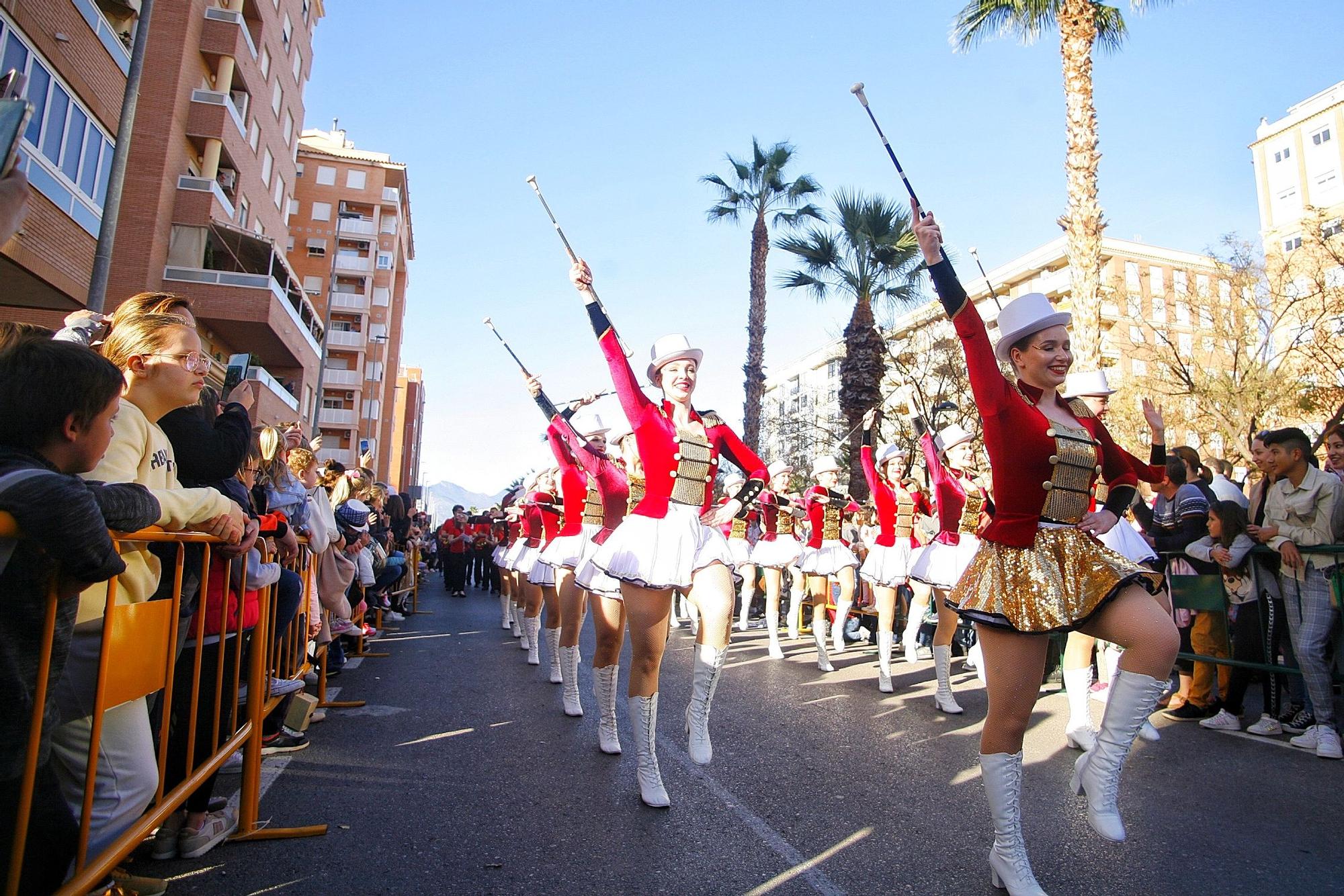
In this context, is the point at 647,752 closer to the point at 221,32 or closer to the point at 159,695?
the point at 159,695

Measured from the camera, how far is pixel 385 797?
435 centimetres

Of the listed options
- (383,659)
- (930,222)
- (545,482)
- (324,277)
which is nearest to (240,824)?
(930,222)

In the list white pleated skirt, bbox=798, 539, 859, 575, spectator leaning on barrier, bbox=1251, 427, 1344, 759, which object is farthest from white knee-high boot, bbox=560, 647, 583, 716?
spectator leaning on barrier, bbox=1251, 427, 1344, 759

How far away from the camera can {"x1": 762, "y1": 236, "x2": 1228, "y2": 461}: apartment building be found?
23827mm

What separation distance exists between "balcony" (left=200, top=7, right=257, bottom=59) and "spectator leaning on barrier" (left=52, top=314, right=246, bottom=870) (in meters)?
28.0

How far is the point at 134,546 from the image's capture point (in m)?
2.65

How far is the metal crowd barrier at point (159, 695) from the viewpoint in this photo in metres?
2.00

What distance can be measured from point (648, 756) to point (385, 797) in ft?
4.49

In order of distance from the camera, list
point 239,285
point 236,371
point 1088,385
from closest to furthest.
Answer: point 236,371
point 1088,385
point 239,285

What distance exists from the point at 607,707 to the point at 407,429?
94.3 metres

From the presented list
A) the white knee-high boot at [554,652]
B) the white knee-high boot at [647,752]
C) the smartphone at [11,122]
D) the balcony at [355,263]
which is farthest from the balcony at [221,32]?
the balcony at [355,263]

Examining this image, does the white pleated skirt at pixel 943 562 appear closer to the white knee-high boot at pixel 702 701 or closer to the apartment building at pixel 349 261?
the white knee-high boot at pixel 702 701

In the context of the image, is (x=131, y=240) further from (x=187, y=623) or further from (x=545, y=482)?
(x=187, y=623)

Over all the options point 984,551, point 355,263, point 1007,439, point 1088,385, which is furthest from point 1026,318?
point 355,263
